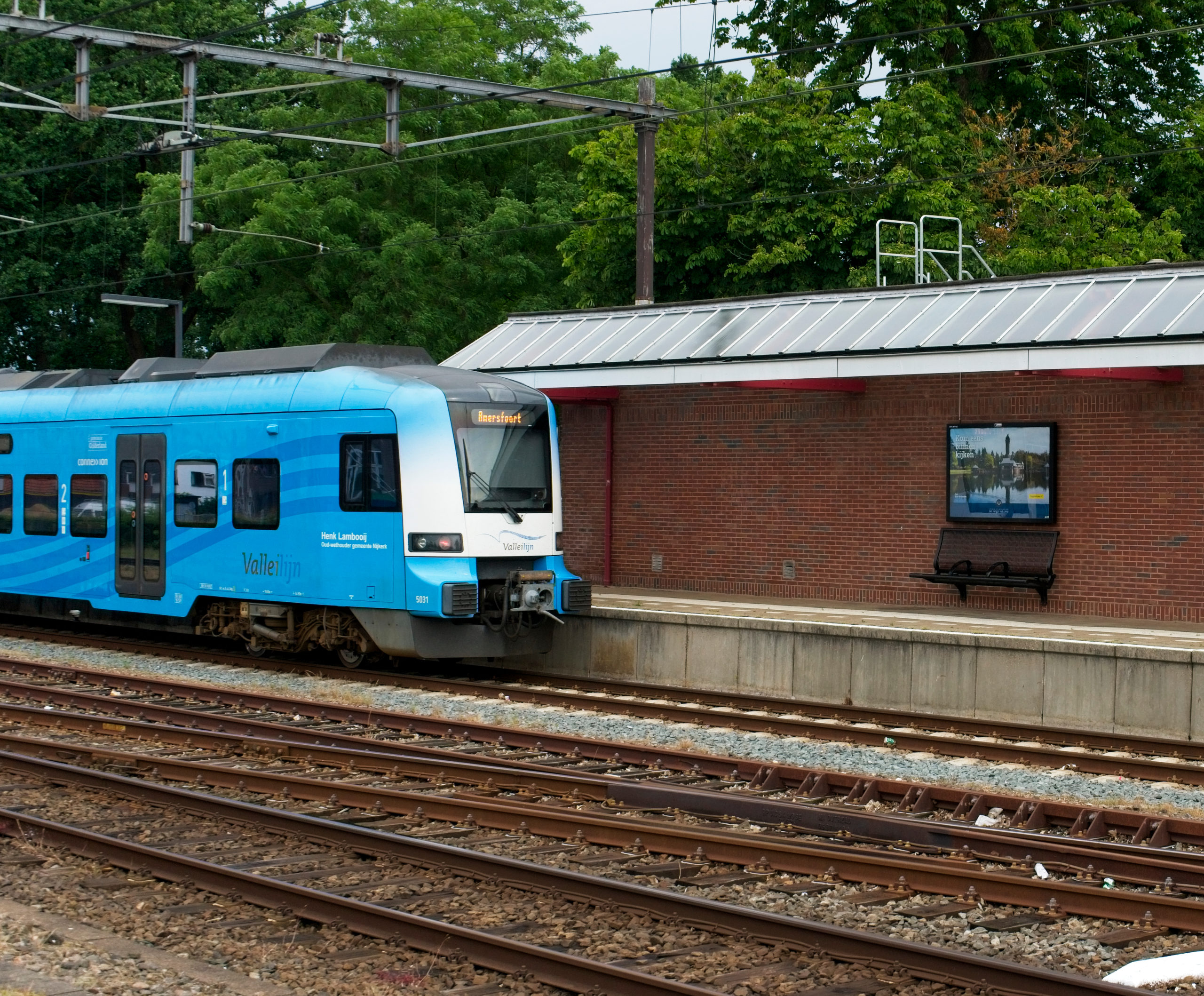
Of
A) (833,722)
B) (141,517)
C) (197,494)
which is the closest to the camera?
(833,722)

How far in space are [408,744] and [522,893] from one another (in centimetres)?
424

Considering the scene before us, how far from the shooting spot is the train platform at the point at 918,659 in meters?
13.3

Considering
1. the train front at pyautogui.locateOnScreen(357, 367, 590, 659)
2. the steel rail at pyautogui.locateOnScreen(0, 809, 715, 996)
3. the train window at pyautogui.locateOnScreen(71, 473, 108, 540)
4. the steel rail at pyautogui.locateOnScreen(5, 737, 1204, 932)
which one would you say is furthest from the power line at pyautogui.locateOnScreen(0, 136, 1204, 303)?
the steel rail at pyautogui.locateOnScreen(0, 809, 715, 996)

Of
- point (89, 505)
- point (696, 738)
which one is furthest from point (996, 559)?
point (89, 505)

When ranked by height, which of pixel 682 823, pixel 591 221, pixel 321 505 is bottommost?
pixel 682 823

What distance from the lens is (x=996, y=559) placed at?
18.0m

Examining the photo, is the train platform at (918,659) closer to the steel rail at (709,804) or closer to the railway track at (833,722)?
the railway track at (833,722)

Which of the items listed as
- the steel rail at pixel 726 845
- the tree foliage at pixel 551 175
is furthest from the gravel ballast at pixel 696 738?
the tree foliage at pixel 551 175

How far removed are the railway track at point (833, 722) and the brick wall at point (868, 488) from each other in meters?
4.12

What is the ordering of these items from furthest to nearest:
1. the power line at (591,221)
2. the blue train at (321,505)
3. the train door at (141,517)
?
1. the power line at (591,221)
2. the train door at (141,517)
3. the blue train at (321,505)

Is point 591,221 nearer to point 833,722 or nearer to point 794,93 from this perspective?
point 794,93

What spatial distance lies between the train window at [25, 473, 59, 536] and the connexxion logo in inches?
166

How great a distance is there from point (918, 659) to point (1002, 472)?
4118mm

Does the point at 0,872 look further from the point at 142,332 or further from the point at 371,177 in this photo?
the point at 142,332
